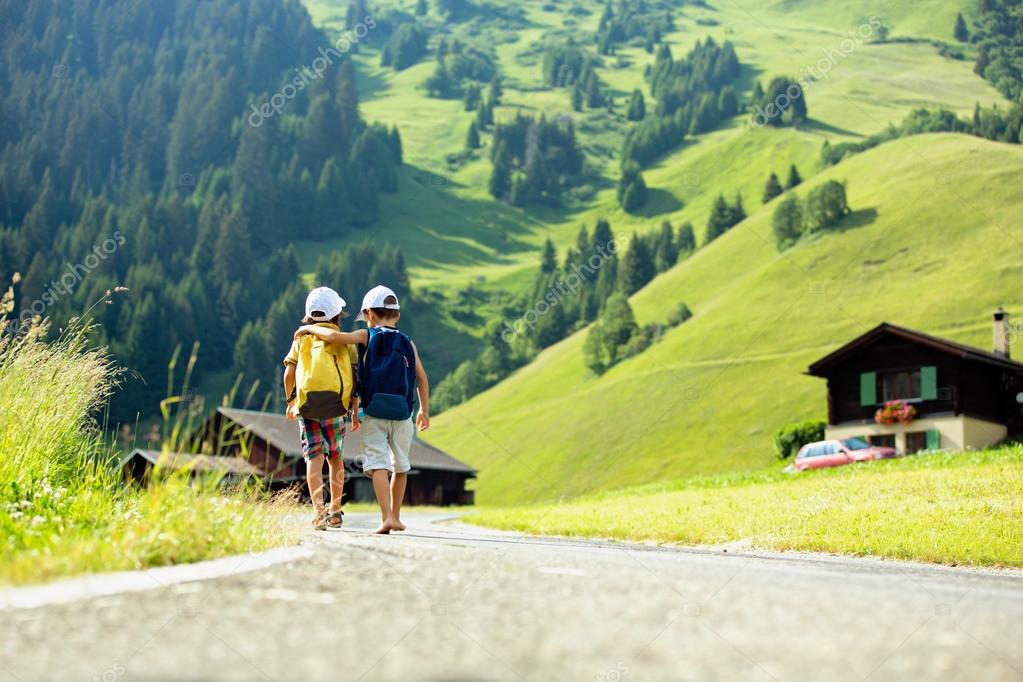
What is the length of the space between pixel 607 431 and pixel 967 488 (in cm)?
7583

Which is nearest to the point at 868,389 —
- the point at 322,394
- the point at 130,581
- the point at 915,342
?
the point at 915,342

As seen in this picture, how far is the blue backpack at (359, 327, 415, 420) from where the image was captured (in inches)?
404

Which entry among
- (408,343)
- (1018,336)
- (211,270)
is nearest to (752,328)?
(1018,336)

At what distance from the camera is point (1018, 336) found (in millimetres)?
80500

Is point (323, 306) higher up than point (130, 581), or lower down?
lower down

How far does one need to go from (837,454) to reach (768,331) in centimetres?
4973

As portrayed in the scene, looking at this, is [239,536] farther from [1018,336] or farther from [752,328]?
[752,328]

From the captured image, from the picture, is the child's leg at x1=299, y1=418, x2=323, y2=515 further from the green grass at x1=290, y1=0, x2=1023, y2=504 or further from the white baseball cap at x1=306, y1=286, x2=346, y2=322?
the green grass at x1=290, y1=0, x2=1023, y2=504

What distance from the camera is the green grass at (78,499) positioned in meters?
5.54

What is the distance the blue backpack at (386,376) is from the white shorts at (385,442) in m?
0.11

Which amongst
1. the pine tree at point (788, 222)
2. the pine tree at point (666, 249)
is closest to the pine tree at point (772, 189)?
the pine tree at point (666, 249)

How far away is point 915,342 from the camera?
5588 cm

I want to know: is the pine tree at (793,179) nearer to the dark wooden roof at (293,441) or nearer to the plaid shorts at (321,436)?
the dark wooden roof at (293,441)

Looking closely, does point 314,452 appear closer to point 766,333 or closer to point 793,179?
point 766,333
